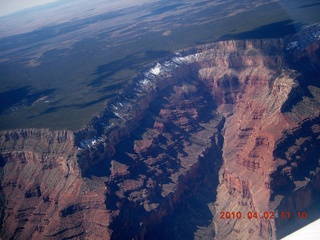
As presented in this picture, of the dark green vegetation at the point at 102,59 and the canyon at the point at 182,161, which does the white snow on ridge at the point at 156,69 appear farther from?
the canyon at the point at 182,161

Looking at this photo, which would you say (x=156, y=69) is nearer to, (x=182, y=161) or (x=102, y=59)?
(x=182, y=161)

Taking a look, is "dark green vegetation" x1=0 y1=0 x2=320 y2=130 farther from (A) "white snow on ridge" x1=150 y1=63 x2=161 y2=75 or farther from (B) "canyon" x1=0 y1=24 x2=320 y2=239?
(B) "canyon" x1=0 y1=24 x2=320 y2=239

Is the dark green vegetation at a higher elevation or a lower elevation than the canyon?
higher

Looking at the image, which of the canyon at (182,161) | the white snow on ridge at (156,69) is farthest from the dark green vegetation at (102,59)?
the canyon at (182,161)

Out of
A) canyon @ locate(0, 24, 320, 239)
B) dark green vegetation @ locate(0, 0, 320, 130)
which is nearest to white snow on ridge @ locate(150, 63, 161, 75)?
dark green vegetation @ locate(0, 0, 320, 130)

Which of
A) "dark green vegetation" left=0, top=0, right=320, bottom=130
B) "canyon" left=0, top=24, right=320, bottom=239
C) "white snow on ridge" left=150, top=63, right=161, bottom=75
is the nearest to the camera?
"canyon" left=0, top=24, right=320, bottom=239
